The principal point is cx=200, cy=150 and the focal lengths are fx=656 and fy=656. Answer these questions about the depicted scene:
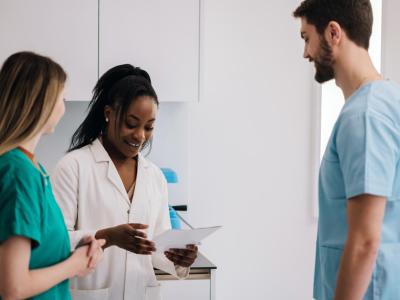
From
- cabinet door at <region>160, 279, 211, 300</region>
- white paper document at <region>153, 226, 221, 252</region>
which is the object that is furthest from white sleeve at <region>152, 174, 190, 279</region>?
cabinet door at <region>160, 279, 211, 300</region>

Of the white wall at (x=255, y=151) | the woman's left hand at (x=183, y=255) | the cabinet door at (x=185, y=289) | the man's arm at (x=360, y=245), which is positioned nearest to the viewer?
the man's arm at (x=360, y=245)

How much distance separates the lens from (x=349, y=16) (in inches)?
63.6

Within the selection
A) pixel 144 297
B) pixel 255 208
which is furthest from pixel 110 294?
pixel 255 208

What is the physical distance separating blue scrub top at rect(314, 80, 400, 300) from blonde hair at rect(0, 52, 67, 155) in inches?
26.4

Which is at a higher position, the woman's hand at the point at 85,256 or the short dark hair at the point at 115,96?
the short dark hair at the point at 115,96

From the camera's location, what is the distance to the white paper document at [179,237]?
182 cm

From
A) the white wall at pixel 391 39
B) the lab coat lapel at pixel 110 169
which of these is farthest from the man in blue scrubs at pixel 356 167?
the white wall at pixel 391 39

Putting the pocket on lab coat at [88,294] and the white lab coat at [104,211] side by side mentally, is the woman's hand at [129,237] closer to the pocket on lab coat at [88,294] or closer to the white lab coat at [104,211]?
the white lab coat at [104,211]

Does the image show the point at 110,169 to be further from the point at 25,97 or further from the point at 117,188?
the point at 25,97

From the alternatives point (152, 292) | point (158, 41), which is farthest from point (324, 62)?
point (158, 41)

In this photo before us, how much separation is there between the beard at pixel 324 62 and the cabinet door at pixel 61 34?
138 cm

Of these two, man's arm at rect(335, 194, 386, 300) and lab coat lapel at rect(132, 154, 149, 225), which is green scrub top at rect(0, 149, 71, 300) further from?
man's arm at rect(335, 194, 386, 300)

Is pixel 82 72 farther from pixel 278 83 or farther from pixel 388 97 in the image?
pixel 388 97

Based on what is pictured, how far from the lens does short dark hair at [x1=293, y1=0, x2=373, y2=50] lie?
162 centimetres
